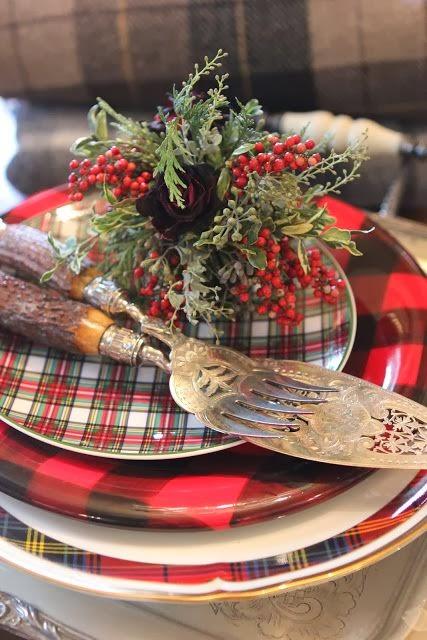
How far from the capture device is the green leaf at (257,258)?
498 millimetres

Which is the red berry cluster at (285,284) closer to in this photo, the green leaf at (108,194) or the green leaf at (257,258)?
the green leaf at (257,258)

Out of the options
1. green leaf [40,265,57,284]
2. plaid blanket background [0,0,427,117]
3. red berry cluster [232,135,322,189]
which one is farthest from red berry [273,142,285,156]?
plaid blanket background [0,0,427,117]

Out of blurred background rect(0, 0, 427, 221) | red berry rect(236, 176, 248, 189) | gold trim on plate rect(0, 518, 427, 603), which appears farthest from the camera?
blurred background rect(0, 0, 427, 221)

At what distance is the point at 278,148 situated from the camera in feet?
1.60

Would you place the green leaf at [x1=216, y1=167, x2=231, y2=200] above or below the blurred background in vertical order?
below

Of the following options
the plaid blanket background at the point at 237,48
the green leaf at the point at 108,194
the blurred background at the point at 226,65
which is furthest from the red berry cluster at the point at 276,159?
the plaid blanket background at the point at 237,48

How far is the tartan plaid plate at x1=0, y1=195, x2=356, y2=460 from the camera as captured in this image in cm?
49

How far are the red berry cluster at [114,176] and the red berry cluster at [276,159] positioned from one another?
0.08 metres

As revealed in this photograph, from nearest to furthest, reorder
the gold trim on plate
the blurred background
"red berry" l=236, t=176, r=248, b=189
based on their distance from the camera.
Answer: the gold trim on plate
"red berry" l=236, t=176, r=248, b=189
the blurred background

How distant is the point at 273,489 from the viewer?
1.44 ft

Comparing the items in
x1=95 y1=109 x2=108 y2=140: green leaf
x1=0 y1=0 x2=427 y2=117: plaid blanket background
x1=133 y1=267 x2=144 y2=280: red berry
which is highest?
x1=0 y1=0 x2=427 y2=117: plaid blanket background

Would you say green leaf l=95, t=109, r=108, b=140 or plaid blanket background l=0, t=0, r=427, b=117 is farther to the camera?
plaid blanket background l=0, t=0, r=427, b=117

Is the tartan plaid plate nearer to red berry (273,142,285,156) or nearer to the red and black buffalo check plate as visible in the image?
the red and black buffalo check plate

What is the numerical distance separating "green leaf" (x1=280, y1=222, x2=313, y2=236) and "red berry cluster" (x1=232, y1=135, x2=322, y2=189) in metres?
0.04
